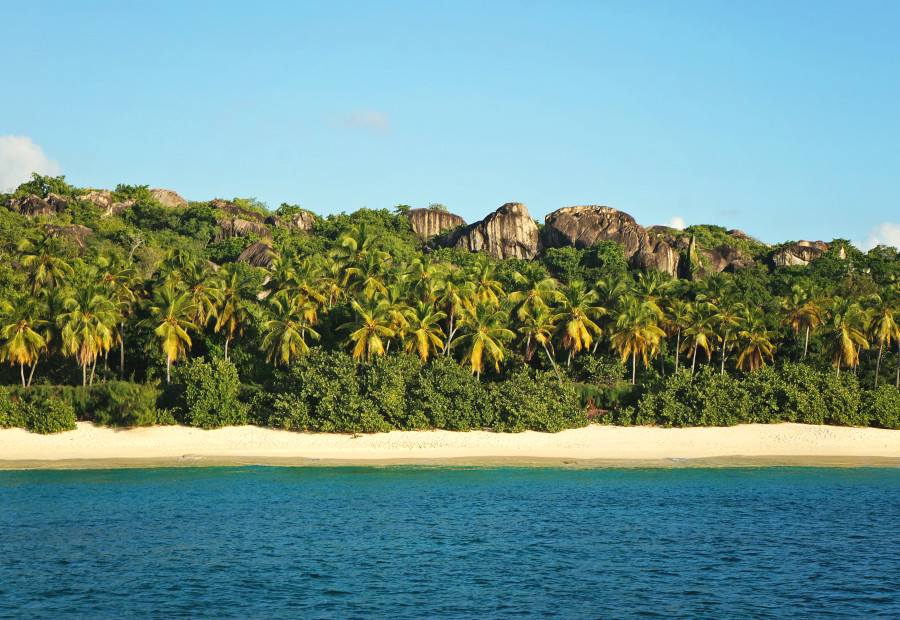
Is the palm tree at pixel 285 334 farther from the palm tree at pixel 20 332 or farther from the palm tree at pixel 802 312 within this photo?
the palm tree at pixel 802 312

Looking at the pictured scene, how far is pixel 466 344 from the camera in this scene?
5128cm

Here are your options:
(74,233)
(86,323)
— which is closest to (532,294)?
(86,323)

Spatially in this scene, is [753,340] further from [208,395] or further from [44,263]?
[44,263]

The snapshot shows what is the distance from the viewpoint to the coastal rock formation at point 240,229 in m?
93.6

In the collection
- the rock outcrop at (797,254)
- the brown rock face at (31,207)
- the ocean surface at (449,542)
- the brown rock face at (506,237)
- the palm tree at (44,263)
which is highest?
the brown rock face at (31,207)

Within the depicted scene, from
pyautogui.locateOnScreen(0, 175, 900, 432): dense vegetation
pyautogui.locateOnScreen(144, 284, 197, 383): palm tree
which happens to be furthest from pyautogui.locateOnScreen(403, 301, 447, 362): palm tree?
pyautogui.locateOnScreen(144, 284, 197, 383): palm tree

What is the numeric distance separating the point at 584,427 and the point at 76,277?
36543 mm

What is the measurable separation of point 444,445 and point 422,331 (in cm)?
870

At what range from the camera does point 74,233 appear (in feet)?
265

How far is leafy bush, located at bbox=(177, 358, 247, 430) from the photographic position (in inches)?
1732

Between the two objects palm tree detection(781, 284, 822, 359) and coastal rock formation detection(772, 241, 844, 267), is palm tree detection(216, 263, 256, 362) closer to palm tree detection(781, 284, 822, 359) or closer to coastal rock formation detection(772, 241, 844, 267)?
palm tree detection(781, 284, 822, 359)

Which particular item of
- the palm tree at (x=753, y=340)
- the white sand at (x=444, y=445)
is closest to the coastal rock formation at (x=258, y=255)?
the white sand at (x=444, y=445)

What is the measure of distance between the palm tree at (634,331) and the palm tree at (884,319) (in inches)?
535

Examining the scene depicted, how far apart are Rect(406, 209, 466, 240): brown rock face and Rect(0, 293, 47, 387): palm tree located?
63.1 meters
